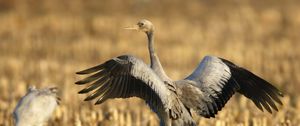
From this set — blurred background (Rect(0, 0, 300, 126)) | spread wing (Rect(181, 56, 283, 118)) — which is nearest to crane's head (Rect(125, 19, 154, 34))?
spread wing (Rect(181, 56, 283, 118))

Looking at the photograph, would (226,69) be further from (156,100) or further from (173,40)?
(173,40)

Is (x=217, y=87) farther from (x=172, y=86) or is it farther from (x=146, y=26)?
(x=146, y=26)

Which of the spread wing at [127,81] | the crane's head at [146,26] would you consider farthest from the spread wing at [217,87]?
the crane's head at [146,26]

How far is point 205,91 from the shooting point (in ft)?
27.2

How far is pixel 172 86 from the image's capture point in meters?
8.11

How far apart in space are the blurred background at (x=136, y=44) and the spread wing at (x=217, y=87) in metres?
0.67

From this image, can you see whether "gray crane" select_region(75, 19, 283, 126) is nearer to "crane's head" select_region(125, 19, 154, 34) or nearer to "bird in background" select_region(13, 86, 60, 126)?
"crane's head" select_region(125, 19, 154, 34)

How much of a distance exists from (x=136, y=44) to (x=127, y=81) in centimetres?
1025

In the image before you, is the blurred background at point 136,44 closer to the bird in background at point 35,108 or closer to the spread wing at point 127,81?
the bird in background at point 35,108

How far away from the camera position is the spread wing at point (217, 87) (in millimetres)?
8250

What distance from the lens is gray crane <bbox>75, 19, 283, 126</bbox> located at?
7766 mm

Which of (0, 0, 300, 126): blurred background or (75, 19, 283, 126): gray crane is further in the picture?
(0, 0, 300, 126): blurred background

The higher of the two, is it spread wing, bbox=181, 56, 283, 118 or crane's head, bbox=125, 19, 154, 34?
crane's head, bbox=125, 19, 154, 34

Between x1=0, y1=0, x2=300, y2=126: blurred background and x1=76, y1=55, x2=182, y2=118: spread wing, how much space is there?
1.86 metres
